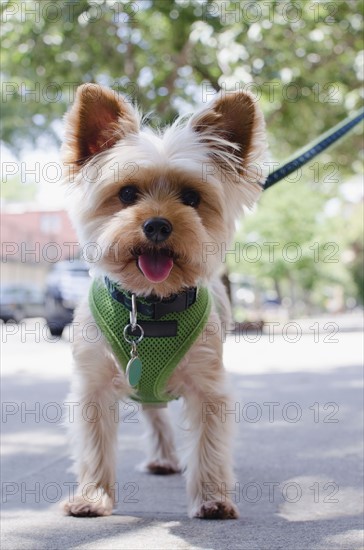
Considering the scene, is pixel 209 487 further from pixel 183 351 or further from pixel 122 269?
pixel 122 269

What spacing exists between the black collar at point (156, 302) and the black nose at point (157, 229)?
392 millimetres

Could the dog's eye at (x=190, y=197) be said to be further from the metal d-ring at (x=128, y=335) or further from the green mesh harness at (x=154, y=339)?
the metal d-ring at (x=128, y=335)

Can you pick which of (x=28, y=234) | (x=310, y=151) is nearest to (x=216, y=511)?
(x=310, y=151)

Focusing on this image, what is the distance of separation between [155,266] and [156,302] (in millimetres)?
238

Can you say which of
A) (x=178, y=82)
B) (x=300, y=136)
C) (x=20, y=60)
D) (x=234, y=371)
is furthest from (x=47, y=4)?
(x=300, y=136)

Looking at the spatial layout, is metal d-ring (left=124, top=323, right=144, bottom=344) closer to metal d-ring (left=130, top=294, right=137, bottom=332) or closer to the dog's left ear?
metal d-ring (left=130, top=294, right=137, bottom=332)

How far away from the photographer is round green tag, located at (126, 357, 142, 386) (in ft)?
12.2

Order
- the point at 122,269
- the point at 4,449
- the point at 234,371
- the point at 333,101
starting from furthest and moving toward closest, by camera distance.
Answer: the point at 333,101 → the point at 234,371 → the point at 4,449 → the point at 122,269

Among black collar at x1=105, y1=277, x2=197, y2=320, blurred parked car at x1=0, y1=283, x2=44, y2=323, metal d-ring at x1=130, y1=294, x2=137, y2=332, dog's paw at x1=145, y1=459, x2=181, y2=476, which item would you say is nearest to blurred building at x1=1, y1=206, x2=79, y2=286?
blurred parked car at x1=0, y1=283, x2=44, y2=323

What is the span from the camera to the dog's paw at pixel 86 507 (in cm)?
376

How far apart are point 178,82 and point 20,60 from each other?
3.38m

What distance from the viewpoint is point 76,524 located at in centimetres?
349

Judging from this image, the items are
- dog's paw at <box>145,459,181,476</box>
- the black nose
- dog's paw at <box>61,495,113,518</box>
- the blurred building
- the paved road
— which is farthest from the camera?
the blurred building

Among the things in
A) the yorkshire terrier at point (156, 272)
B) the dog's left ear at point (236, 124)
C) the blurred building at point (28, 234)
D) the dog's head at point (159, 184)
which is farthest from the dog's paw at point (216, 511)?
the blurred building at point (28, 234)
